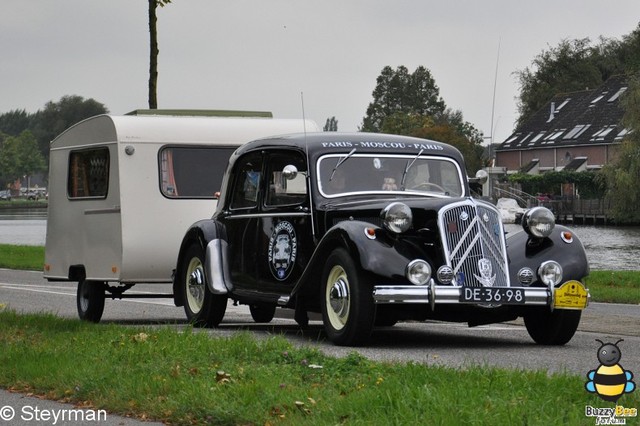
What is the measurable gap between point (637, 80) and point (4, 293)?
60.9 m

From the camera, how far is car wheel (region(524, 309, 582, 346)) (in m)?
12.4

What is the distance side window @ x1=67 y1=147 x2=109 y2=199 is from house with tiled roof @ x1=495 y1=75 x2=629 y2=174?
297 feet

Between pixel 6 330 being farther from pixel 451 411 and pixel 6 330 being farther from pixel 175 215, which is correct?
pixel 451 411

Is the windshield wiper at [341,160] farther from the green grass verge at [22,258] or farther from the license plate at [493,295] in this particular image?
the green grass verge at [22,258]

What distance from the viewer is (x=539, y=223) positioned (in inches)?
495

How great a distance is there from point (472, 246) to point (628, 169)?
66.4 m

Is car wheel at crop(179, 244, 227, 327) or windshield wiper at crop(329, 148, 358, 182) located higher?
windshield wiper at crop(329, 148, 358, 182)

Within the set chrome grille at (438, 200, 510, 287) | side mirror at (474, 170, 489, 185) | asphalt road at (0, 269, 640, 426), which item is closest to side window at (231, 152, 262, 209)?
asphalt road at (0, 269, 640, 426)

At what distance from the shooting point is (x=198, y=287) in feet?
48.8

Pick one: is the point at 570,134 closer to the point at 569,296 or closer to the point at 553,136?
the point at 553,136

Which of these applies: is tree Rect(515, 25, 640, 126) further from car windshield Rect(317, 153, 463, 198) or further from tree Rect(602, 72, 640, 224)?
car windshield Rect(317, 153, 463, 198)

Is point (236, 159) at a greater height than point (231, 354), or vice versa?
point (236, 159)

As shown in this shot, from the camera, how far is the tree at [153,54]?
31.0 metres

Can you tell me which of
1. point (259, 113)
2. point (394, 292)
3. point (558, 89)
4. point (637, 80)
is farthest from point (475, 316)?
point (558, 89)
